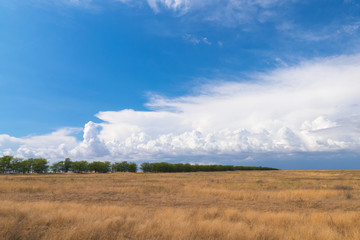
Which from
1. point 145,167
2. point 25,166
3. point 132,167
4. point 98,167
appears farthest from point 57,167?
point 145,167

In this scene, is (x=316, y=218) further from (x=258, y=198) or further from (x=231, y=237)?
(x=258, y=198)

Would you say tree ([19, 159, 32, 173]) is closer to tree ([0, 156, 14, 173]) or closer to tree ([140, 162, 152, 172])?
tree ([0, 156, 14, 173])

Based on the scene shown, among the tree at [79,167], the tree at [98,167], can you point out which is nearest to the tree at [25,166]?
the tree at [79,167]

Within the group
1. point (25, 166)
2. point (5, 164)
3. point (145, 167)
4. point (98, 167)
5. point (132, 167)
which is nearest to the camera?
point (5, 164)

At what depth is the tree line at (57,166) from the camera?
97188mm

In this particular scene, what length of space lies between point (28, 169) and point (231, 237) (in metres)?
114

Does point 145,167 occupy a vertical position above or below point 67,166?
below

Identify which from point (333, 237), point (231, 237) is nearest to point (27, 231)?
point (231, 237)

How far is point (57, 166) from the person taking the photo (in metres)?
111

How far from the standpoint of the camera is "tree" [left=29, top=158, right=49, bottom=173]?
10131cm

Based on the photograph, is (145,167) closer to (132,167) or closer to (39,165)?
(132,167)

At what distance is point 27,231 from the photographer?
7.74 meters

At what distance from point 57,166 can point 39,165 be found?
1019 cm

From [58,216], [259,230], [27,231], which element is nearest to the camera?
[27,231]
